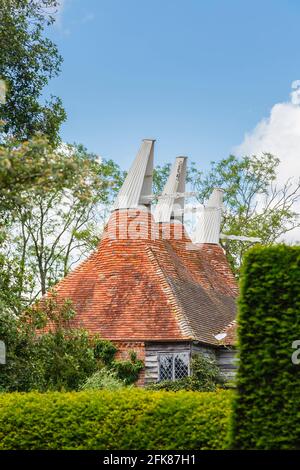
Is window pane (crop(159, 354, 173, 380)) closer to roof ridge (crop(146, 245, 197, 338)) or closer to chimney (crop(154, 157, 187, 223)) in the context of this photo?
roof ridge (crop(146, 245, 197, 338))

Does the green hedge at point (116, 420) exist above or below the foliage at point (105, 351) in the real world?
below

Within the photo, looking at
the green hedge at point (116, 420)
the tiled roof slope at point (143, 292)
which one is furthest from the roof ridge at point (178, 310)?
the green hedge at point (116, 420)

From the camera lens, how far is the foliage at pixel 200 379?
33.2 metres

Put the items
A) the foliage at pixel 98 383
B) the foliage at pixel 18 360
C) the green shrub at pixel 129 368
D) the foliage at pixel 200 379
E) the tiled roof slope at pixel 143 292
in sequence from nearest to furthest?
the foliage at pixel 18 360 → the foliage at pixel 98 383 → the foliage at pixel 200 379 → the green shrub at pixel 129 368 → the tiled roof slope at pixel 143 292

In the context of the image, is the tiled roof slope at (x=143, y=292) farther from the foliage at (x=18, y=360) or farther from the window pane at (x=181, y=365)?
the foliage at (x=18, y=360)

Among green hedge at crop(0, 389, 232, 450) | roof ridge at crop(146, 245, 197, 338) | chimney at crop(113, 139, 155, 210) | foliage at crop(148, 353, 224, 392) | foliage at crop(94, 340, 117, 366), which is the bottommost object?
green hedge at crop(0, 389, 232, 450)

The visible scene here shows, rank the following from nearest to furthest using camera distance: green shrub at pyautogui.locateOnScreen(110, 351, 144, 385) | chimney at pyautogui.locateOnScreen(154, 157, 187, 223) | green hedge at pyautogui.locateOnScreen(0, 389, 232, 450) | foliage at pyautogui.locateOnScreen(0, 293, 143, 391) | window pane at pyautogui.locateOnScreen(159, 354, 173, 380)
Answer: green hedge at pyautogui.locateOnScreen(0, 389, 232, 450) → foliage at pyautogui.locateOnScreen(0, 293, 143, 391) → green shrub at pyautogui.locateOnScreen(110, 351, 144, 385) → window pane at pyautogui.locateOnScreen(159, 354, 173, 380) → chimney at pyautogui.locateOnScreen(154, 157, 187, 223)

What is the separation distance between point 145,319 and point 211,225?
12347 mm

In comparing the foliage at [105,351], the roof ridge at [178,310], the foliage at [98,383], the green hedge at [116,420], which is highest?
the roof ridge at [178,310]

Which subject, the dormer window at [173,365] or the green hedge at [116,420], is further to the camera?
the dormer window at [173,365]

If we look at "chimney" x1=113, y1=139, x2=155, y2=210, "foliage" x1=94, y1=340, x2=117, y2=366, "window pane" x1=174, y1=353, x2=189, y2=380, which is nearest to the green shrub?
"foliage" x1=94, y1=340, x2=117, y2=366

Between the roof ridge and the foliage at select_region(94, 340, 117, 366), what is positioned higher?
the roof ridge

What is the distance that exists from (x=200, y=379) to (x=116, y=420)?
1897 centimetres

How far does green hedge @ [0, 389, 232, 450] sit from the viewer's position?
49.0 feet
